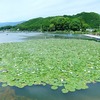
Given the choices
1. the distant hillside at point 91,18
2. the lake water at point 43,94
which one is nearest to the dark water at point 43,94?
the lake water at point 43,94

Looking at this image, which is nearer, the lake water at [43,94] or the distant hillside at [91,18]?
the lake water at [43,94]

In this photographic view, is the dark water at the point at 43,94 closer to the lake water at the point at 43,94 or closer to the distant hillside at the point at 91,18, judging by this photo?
the lake water at the point at 43,94

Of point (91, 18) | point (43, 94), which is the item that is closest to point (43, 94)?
point (43, 94)

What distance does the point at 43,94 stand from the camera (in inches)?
280

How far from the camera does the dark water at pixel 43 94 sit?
676 cm

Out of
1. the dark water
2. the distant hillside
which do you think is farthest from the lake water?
the distant hillside

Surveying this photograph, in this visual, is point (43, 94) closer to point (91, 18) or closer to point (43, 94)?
point (43, 94)

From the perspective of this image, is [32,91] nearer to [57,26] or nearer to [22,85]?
[22,85]

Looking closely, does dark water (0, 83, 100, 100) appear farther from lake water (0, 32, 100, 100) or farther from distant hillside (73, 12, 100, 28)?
distant hillside (73, 12, 100, 28)

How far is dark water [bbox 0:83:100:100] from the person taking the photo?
22.2 ft

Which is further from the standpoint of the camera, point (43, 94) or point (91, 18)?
point (91, 18)

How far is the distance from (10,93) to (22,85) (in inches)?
23.4

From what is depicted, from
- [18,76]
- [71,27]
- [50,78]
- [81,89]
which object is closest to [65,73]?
[50,78]

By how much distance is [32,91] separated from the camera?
7.28 m
